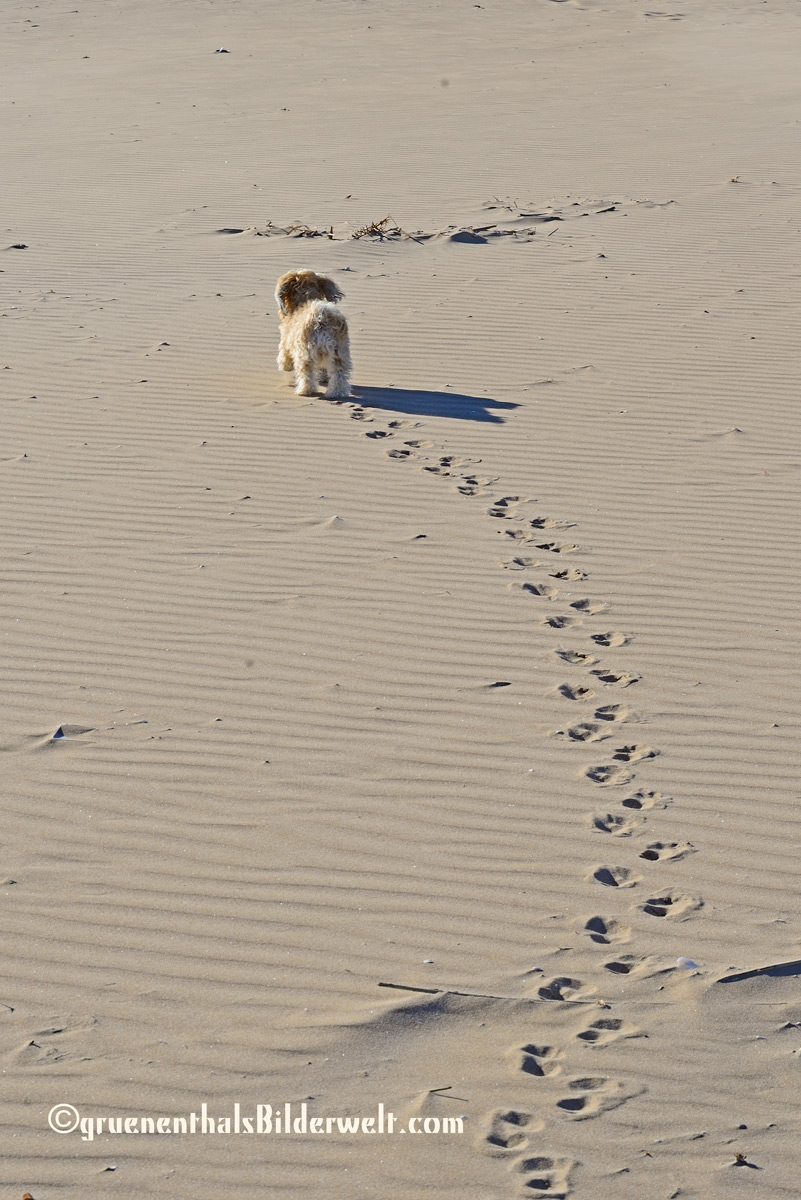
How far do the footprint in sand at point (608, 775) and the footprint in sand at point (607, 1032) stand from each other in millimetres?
1133

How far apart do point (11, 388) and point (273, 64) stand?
1508 centimetres

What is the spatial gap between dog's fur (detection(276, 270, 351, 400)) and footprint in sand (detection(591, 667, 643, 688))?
11.4ft

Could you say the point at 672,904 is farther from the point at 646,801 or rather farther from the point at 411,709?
the point at 411,709

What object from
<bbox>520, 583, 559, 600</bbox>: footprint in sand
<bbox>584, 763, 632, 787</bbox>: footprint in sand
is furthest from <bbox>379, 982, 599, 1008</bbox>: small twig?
<bbox>520, 583, 559, 600</bbox>: footprint in sand

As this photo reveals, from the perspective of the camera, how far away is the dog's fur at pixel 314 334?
303 inches

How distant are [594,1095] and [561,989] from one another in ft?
1.22

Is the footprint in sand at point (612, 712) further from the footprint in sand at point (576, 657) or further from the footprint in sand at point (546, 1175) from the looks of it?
the footprint in sand at point (546, 1175)

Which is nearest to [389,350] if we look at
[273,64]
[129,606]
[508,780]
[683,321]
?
[683,321]

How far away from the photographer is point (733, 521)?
20.9ft

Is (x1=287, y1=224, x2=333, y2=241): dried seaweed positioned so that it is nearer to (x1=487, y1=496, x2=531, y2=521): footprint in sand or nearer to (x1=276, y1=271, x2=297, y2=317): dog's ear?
(x1=276, y1=271, x2=297, y2=317): dog's ear

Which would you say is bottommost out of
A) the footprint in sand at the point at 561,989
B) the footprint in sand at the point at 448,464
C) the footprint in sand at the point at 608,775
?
A: the footprint in sand at the point at 561,989

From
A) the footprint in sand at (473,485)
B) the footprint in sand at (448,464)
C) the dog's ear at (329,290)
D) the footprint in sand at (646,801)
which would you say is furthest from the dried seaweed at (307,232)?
the footprint in sand at (646,801)

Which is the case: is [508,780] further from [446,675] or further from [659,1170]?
[659,1170]

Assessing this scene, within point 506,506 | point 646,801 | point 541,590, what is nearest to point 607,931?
point 646,801
